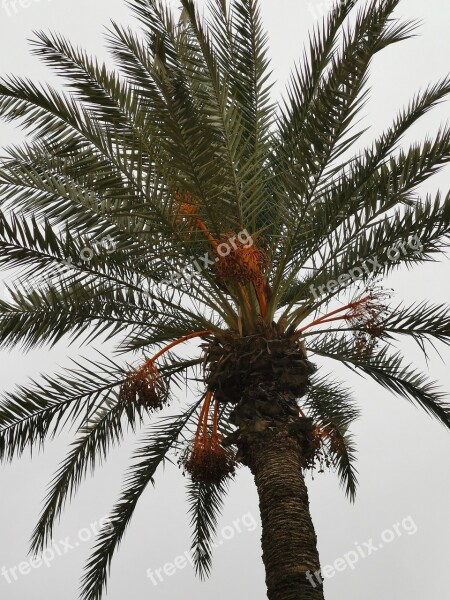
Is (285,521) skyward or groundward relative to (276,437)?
groundward

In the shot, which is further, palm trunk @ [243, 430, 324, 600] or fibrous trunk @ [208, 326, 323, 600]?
fibrous trunk @ [208, 326, 323, 600]

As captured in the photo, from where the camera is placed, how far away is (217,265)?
7414mm

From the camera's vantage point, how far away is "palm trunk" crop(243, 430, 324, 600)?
21.3 ft

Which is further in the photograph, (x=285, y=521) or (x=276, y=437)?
(x=276, y=437)

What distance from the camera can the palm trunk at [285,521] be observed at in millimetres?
6504

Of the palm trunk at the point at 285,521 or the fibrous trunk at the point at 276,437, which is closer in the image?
the palm trunk at the point at 285,521

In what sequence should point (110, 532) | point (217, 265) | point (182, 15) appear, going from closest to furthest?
point (217, 265) → point (110, 532) → point (182, 15)

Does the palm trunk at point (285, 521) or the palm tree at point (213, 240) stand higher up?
the palm tree at point (213, 240)

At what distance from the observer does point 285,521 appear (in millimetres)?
6926

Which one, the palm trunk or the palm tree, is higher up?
the palm tree

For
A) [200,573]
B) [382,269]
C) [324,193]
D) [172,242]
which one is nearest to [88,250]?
[172,242]

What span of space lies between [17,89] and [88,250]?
1734 mm

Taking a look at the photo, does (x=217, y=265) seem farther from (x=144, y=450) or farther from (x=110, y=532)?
(x=110, y=532)

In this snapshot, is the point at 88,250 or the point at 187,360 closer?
the point at 88,250
